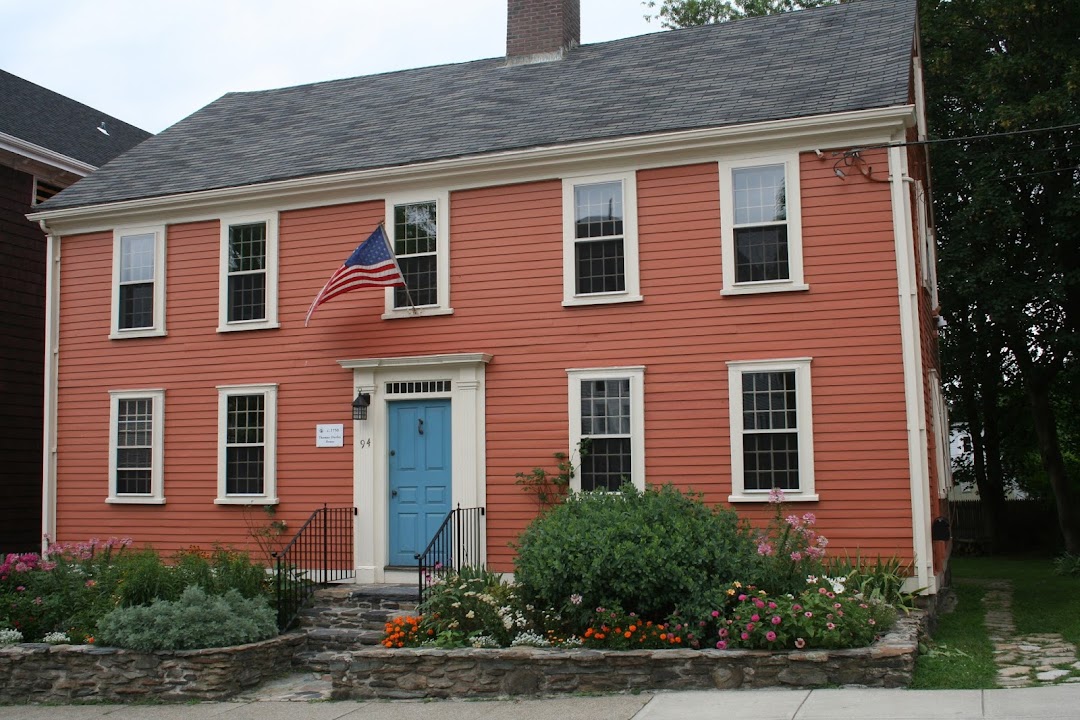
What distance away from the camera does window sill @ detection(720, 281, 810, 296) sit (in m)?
11.6

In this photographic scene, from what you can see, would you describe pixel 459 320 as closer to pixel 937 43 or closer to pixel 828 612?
pixel 828 612

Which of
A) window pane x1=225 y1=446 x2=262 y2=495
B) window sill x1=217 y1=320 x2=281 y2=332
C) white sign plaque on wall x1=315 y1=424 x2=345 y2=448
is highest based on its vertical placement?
window sill x1=217 y1=320 x2=281 y2=332

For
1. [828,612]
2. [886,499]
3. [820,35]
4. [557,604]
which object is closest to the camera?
[828,612]

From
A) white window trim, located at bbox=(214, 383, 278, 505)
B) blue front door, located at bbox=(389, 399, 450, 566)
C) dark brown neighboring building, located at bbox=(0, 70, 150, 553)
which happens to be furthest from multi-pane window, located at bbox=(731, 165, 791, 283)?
dark brown neighboring building, located at bbox=(0, 70, 150, 553)

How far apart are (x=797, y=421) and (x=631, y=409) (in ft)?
6.19

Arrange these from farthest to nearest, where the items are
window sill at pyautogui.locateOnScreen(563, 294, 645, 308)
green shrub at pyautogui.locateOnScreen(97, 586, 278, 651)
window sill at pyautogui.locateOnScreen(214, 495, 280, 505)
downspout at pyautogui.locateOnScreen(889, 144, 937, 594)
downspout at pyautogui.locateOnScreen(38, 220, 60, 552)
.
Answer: downspout at pyautogui.locateOnScreen(38, 220, 60, 552), window sill at pyautogui.locateOnScreen(214, 495, 280, 505), window sill at pyautogui.locateOnScreen(563, 294, 645, 308), downspout at pyautogui.locateOnScreen(889, 144, 937, 594), green shrub at pyautogui.locateOnScreen(97, 586, 278, 651)

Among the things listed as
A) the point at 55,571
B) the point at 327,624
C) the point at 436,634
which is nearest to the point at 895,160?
the point at 436,634

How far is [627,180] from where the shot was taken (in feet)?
41.0

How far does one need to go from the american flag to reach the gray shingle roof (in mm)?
1207

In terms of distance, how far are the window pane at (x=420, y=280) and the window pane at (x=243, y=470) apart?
2.82m

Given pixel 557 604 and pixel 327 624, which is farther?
pixel 327 624

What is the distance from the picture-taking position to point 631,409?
12.2 meters

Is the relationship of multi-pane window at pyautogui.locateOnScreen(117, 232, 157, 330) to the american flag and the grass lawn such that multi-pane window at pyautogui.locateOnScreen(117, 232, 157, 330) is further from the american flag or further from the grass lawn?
the grass lawn

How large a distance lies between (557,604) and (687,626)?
3.98 ft
